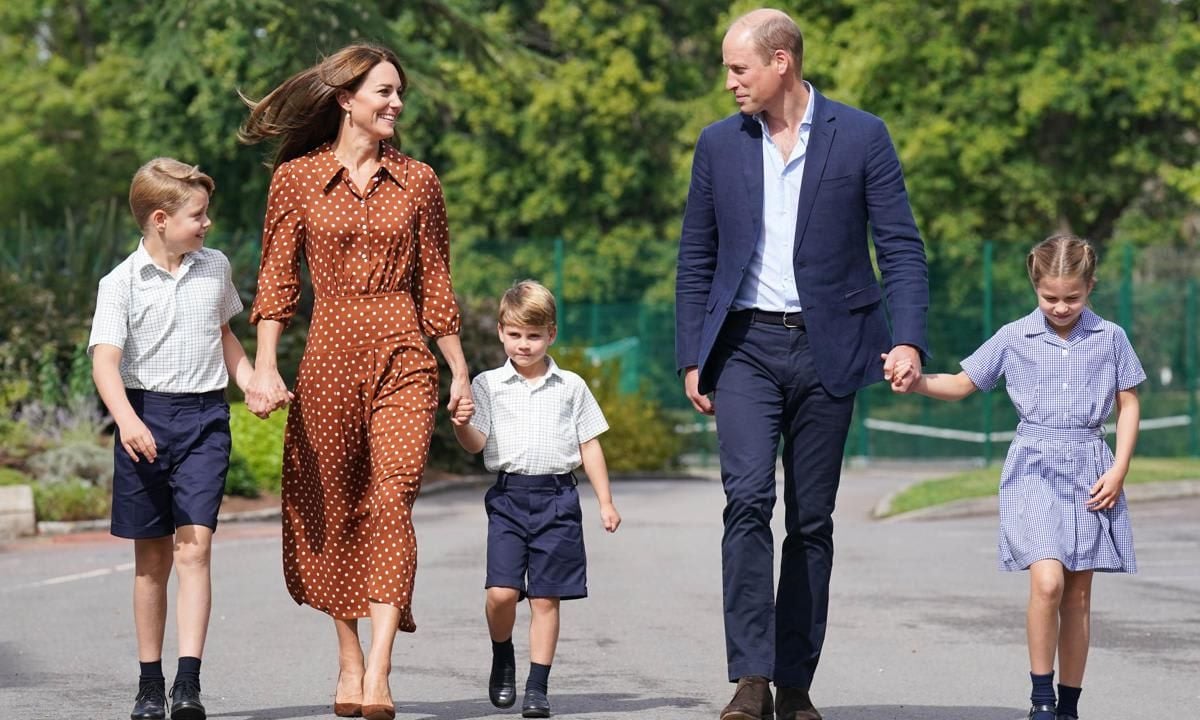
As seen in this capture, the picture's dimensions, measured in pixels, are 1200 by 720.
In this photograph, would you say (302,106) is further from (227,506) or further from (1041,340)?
(227,506)

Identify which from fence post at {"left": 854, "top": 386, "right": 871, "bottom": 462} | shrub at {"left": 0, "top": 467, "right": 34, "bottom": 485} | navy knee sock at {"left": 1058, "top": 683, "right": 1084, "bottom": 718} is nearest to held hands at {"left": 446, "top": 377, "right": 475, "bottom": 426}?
navy knee sock at {"left": 1058, "top": 683, "right": 1084, "bottom": 718}

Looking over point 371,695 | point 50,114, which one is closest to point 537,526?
point 371,695

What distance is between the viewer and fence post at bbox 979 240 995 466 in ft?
81.3

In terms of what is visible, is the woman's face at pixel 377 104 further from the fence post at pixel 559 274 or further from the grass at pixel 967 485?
the fence post at pixel 559 274

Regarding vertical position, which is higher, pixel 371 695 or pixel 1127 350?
pixel 1127 350

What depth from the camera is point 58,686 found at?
7.27m

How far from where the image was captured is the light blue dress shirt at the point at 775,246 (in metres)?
6.15

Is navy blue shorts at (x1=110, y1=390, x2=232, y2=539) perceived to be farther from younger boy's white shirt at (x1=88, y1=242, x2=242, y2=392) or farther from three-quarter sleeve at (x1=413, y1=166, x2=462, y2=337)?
three-quarter sleeve at (x1=413, y1=166, x2=462, y2=337)

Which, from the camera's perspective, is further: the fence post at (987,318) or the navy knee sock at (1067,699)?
the fence post at (987,318)

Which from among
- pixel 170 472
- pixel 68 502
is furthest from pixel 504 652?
pixel 68 502

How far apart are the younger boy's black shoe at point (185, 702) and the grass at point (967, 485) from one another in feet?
37.8

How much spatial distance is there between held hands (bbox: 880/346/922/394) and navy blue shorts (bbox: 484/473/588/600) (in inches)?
44.7

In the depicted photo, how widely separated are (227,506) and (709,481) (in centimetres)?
783

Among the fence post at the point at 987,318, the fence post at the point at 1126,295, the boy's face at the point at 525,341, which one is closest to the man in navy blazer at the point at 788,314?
the boy's face at the point at 525,341
